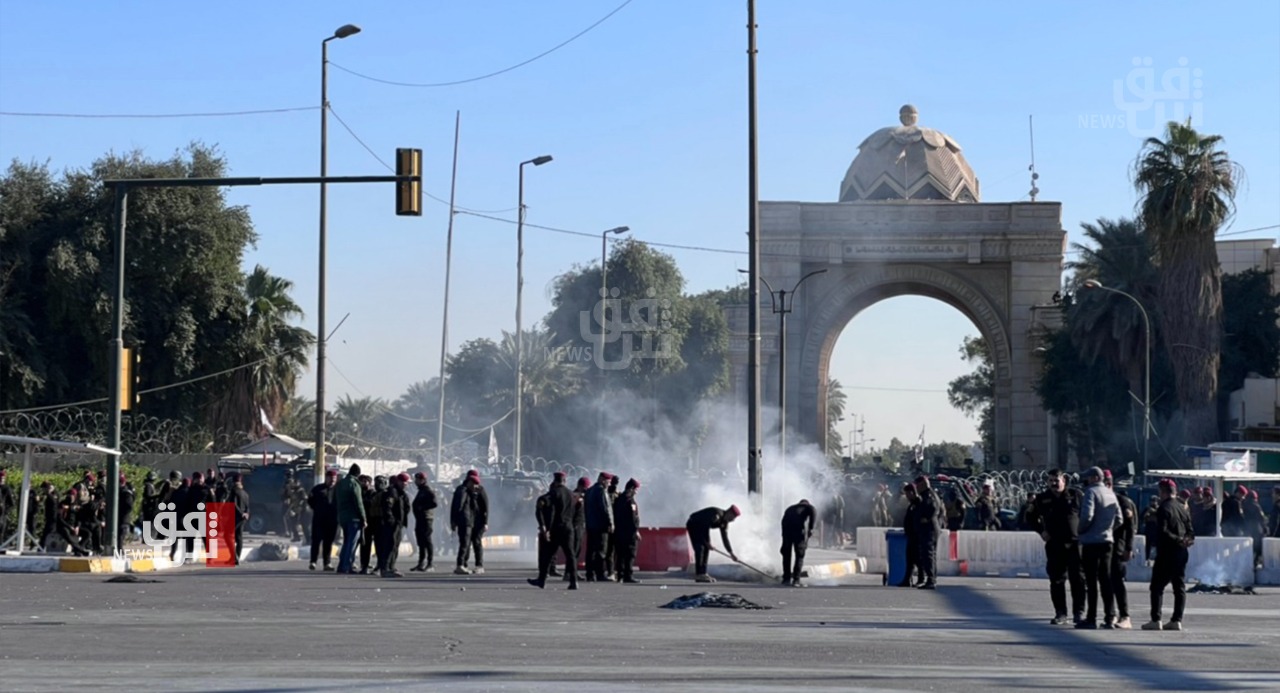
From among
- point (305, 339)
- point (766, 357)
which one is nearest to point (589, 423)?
point (766, 357)

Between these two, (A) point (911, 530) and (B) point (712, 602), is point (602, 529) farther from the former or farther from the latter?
(B) point (712, 602)

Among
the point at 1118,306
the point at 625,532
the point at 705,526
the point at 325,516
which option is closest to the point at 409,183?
the point at 625,532

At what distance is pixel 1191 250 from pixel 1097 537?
34.6 metres

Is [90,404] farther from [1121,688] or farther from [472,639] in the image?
[1121,688]

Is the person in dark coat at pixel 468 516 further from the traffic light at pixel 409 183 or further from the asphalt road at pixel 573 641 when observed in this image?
the traffic light at pixel 409 183

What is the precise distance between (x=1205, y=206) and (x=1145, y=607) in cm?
3097

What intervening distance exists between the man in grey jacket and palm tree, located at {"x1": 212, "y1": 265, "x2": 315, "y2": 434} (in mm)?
38381

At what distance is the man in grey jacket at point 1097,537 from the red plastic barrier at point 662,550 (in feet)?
34.0

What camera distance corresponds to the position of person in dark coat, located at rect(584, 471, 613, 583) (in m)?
23.8

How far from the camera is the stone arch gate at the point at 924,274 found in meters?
64.8

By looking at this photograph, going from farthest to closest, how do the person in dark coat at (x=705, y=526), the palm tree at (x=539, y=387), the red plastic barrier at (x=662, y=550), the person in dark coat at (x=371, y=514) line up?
the palm tree at (x=539, y=387) < the red plastic barrier at (x=662, y=550) < the person in dark coat at (x=371, y=514) < the person in dark coat at (x=705, y=526)

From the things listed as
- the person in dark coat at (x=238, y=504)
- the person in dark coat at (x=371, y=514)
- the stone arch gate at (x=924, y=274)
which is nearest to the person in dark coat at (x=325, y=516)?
the person in dark coat at (x=371, y=514)

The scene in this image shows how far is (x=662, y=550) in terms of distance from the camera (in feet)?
88.5

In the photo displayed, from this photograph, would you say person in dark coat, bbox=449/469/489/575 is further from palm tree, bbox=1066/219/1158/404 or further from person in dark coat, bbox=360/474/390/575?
palm tree, bbox=1066/219/1158/404
